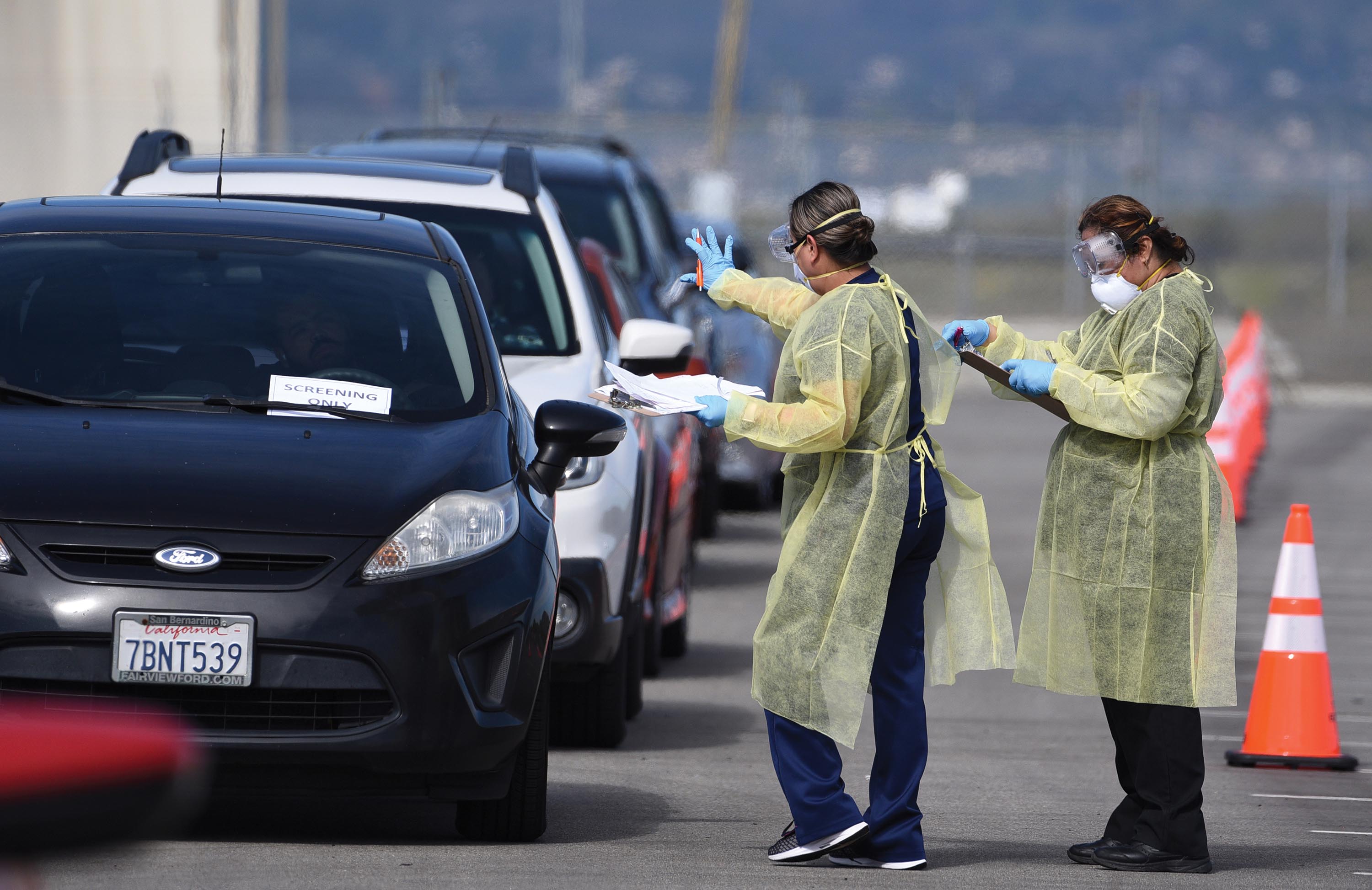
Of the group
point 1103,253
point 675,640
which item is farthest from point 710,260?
point 675,640

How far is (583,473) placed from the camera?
7.40 metres

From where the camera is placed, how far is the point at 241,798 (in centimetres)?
601

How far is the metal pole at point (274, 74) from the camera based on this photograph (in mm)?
27172

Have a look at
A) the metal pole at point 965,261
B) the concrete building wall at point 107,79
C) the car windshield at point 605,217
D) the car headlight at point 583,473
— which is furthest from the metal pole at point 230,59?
the car headlight at point 583,473

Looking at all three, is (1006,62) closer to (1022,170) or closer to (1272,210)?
(1272,210)

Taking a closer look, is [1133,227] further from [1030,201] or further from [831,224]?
[1030,201]

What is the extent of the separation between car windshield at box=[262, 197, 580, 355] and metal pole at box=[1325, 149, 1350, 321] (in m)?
26.9

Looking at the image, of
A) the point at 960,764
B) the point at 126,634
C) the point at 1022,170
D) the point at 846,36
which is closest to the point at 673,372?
the point at 960,764

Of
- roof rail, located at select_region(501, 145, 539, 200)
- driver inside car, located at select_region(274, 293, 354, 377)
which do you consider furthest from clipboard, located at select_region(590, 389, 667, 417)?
roof rail, located at select_region(501, 145, 539, 200)

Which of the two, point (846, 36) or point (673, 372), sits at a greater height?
point (846, 36)

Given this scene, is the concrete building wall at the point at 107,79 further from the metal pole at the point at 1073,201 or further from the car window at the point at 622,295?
the car window at the point at 622,295

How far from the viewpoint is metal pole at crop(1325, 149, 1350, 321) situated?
110ft

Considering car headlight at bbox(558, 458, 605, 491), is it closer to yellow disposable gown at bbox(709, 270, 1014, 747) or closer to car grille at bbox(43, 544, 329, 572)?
yellow disposable gown at bbox(709, 270, 1014, 747)

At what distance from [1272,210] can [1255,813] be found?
2011 inches
